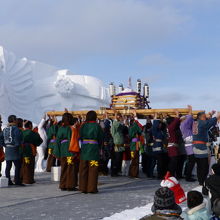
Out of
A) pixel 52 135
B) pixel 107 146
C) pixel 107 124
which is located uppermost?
pixel 107 124

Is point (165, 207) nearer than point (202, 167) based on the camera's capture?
Yes

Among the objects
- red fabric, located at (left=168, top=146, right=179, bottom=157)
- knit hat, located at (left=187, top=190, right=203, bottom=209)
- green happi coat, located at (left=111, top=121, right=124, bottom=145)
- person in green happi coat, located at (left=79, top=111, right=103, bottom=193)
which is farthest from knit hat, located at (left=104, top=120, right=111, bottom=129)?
knit hat, located at (left=187, top=190, right=203, bottom=209)

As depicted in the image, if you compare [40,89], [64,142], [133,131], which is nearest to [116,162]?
[133,131]

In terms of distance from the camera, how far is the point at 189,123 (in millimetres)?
9633

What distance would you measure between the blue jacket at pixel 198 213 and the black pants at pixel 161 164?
5.87 metres

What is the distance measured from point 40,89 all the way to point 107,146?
1584 cm

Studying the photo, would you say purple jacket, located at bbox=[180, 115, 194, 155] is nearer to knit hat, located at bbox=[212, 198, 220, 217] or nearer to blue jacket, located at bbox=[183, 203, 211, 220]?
knit hat, located at bbox=[212, 198, 220, 217]

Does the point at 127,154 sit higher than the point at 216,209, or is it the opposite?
the point at 127,154

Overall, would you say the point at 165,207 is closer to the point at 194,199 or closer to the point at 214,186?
the point at 194,199

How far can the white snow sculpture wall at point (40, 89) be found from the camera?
2469 centimetres

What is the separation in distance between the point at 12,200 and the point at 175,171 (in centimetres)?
465

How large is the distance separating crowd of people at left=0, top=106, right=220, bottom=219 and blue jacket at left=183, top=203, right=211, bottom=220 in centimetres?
125

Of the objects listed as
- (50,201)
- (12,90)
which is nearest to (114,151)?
(50,201)

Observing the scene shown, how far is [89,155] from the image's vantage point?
7.77m
